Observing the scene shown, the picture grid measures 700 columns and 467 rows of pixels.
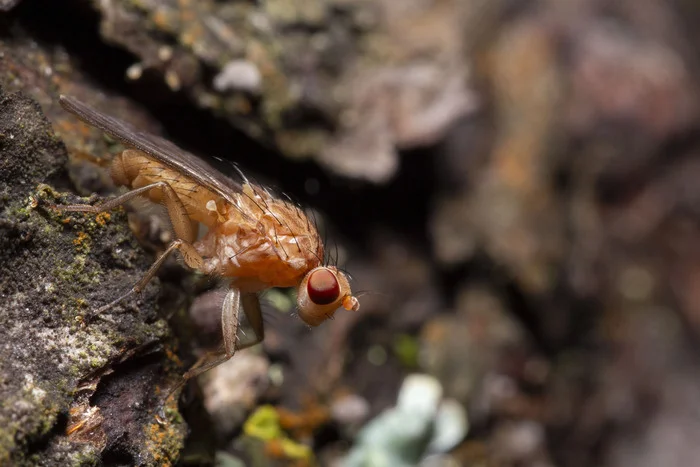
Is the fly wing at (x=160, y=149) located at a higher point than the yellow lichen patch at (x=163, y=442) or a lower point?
higher

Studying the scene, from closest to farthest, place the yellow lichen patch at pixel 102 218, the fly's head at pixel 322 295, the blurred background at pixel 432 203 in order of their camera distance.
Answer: the yellow lichen patch at pixel 102 218 → the fly's head at pixel 322 295 → the blurred background at pixel 432 203

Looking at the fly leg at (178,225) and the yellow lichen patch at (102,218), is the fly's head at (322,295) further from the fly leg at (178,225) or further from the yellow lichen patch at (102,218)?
the yellow lichen patch at (102,218)

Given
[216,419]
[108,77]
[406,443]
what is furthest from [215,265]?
[406,443]

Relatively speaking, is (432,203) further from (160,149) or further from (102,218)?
(102,218)

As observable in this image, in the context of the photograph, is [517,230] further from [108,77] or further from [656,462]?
[108,77]

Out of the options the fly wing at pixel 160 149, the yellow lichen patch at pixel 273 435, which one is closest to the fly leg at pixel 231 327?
the fly wing at pixel 160 149

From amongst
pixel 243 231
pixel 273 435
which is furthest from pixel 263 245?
pixel 273 435
